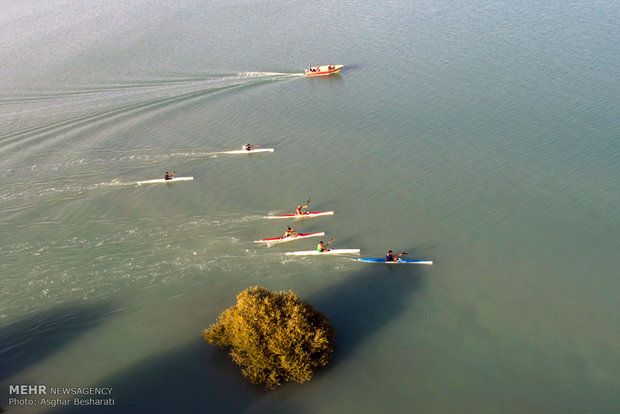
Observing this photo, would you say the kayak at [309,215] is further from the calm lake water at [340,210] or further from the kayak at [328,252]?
the kayak at [328,252]

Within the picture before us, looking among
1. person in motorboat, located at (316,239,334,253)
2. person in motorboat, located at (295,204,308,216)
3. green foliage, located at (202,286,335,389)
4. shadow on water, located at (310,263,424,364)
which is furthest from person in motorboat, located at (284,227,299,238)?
green foliage, located at (202,286,335,389)

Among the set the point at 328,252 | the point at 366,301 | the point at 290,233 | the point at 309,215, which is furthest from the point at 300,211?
the point at 366,301

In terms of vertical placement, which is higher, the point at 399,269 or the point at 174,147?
the point at 174,147

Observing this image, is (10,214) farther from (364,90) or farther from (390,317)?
(364,90)

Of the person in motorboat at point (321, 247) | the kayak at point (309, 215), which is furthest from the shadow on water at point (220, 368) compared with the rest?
the kayak at point (309, 215)

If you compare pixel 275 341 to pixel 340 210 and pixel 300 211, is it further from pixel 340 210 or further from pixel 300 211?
pixel 340 210

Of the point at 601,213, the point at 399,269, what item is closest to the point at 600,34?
the point at 601,213
